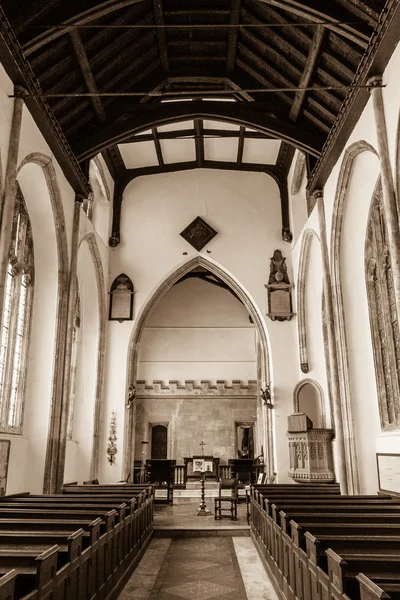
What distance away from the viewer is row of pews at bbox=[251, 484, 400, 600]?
267 cm

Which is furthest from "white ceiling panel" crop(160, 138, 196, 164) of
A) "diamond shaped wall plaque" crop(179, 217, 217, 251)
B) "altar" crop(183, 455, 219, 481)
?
"altar" crop(183, 455, 219, 481)

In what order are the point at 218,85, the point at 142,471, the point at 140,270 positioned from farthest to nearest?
the point at 140,270 → the point at 142,471 → the point at 218,85

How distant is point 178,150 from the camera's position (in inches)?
561

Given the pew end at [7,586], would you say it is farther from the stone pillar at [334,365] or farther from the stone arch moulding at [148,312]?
the stone arch moulding at [148,312]

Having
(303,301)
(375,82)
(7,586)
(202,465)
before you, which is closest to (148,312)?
(303,301)

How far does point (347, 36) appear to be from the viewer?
23.7ft

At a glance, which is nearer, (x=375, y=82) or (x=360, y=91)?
(x=375, y=82)

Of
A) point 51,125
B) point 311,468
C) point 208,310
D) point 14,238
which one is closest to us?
point 51,125

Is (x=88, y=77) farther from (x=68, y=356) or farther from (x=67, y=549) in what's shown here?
(x=67, y=549)

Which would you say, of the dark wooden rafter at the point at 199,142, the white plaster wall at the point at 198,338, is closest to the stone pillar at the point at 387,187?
the dark wooden rafter at the point at 199,142

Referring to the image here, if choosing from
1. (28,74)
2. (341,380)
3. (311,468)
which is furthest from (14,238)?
(311,468)

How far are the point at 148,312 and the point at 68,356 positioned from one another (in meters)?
4.72

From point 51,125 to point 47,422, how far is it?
5018 mm

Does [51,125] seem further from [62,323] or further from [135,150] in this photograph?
[135,150]
